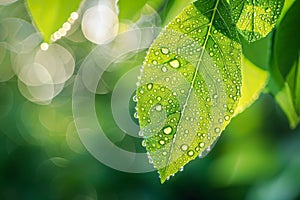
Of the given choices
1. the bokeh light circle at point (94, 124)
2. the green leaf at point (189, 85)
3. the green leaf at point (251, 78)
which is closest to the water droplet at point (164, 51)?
the green leaf at point (189, 85)

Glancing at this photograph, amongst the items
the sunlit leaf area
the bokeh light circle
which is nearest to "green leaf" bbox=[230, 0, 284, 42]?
the sunlit leaf area

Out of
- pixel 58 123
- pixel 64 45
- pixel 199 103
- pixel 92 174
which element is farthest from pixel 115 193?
pixel 199 103

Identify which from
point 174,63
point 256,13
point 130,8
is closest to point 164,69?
point 174,63

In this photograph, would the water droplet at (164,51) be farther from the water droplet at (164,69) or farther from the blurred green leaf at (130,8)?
the blurred green leaf at (130,8)

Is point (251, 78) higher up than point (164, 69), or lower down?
lower down

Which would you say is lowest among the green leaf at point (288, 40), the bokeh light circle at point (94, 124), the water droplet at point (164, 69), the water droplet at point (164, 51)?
the bokeh light circle at point (94, 124)

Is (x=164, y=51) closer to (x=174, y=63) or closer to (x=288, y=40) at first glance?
(x=174, y=63)
